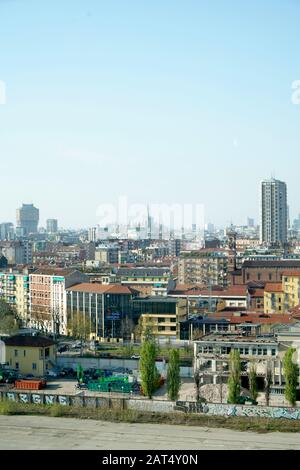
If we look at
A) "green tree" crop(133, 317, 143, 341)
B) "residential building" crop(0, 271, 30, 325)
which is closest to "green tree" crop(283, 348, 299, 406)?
"green tree" crop(133, 317, 143, 341)

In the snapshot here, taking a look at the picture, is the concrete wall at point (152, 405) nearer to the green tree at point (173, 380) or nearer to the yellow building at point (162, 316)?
the green tree at point (173, 380)

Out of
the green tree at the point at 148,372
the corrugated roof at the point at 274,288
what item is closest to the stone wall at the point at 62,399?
the green tree at the point at 148,372

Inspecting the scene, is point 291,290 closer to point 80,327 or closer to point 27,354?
point 80,327

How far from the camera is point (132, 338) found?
42.2ft

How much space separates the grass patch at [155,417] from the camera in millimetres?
7027

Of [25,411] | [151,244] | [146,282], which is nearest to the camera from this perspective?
[25,411]

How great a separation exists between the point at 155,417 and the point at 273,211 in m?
28.9

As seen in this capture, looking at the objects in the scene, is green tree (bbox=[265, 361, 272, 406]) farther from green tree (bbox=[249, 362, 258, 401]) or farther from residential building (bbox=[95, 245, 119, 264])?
residential building (bbox=[95, 245, 119, 264])

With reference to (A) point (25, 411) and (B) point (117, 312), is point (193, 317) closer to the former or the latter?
(B) point (117, 312)

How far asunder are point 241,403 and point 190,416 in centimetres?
63

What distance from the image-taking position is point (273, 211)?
117 ft

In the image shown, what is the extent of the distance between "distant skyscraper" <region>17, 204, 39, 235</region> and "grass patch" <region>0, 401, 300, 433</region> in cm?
4295

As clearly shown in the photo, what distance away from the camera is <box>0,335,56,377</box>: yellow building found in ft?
33.0
